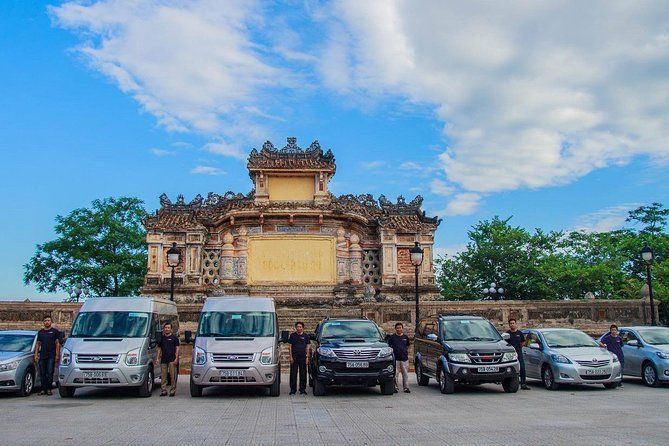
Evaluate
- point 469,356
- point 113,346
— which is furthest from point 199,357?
point 469,356

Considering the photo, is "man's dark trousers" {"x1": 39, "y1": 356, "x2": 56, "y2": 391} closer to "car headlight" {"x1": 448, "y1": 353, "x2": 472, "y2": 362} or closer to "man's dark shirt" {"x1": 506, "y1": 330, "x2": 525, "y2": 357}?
"car headlight" {"x1": 448, "y1": 353, "x2": 472, "y2": 362}

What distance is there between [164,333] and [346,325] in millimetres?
4493

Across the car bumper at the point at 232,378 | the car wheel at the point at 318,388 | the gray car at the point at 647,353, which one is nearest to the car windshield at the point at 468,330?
the car wheel at the point at 318,388

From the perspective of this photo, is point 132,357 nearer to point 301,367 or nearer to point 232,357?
point 232,357

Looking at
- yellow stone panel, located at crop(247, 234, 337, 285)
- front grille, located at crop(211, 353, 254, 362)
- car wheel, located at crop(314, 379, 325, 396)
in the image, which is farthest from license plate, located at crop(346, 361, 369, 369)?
yellow stone panel, located at crop(247, 234, 337, 285)

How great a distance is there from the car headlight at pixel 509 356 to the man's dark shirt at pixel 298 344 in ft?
15.5

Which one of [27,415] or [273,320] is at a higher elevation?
[273,320]

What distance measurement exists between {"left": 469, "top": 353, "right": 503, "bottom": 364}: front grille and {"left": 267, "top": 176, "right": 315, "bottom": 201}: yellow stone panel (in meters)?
20.6

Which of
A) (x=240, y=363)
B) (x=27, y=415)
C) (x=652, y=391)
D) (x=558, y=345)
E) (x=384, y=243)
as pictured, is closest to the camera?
(x=27, y=415)

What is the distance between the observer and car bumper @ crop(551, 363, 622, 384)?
49.2 ft

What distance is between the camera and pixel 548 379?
15.8 m

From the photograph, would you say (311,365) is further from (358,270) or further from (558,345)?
(358,270)

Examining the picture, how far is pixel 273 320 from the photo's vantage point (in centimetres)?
1515

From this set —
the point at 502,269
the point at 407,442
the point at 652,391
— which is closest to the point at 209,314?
the point at 407,442
